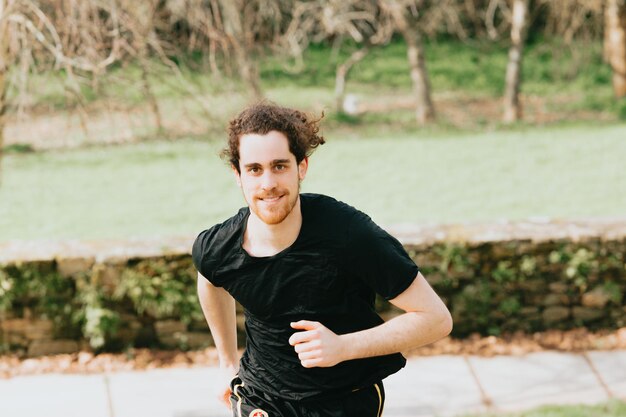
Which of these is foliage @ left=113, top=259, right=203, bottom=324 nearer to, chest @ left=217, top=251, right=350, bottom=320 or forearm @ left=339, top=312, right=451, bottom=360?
chest @ left=217, top=251, right=350, bottom=320

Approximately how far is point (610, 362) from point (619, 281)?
73 centimetres

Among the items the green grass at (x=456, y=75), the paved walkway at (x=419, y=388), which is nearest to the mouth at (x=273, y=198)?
the paved walkway at (x=419, y=388)

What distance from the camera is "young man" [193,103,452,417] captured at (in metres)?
2.84

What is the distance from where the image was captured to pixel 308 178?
1187 cm

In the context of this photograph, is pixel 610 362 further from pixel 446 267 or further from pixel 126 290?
pixel 126 290

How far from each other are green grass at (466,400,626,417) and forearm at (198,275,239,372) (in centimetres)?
237

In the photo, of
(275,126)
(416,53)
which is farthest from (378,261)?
(416,53)

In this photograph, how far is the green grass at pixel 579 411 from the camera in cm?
522

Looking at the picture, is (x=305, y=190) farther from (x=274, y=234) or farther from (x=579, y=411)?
(x=274, y=234)

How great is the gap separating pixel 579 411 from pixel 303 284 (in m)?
2.91

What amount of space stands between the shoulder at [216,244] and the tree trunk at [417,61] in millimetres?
11217

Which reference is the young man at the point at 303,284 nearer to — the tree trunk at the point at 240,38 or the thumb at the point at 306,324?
the thumb at the point at 306,324

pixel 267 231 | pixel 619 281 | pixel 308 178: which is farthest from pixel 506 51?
pixel 267 231

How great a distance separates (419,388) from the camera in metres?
5.79
